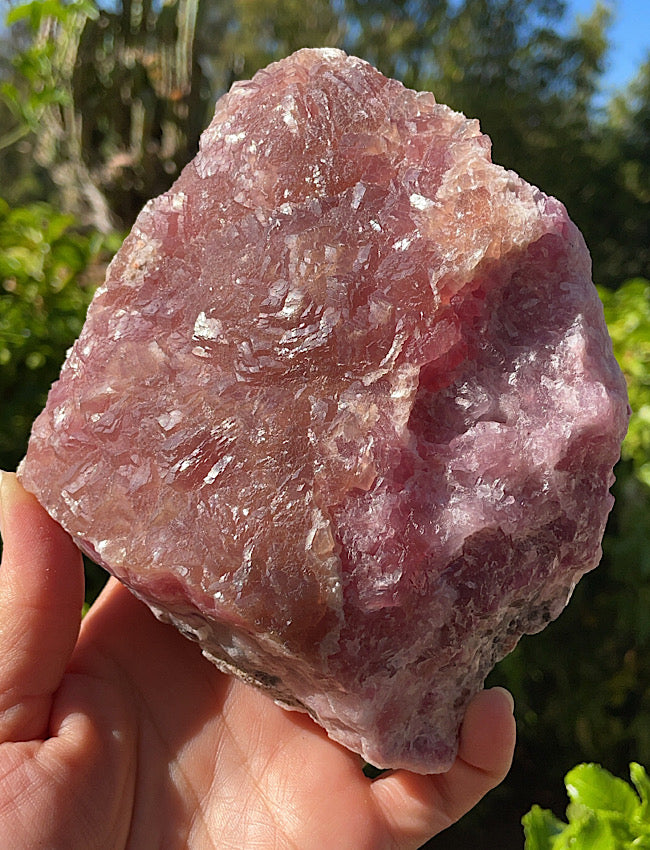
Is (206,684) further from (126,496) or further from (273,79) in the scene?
(273,79)

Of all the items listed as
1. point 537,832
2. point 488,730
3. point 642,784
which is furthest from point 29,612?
point 642,784

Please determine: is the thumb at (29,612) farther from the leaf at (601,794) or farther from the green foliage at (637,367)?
the green foliage at (637,367)

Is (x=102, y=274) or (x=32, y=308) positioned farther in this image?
(x=102, y=274)

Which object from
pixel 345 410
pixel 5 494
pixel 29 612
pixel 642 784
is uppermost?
pixel 345 410

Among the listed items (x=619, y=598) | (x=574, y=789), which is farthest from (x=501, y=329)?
(x=619, y=598)

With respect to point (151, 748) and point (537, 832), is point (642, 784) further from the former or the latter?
point (151, 748)

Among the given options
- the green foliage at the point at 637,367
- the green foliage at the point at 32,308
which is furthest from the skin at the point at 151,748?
the green foliage at the point at 637,367
